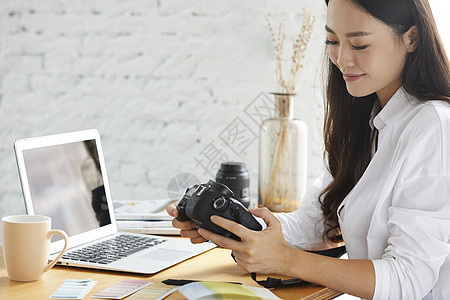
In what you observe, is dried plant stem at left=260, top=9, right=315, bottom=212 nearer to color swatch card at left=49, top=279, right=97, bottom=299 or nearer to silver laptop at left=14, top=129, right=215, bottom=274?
silver laptop at left=14, top=129, right=215, bottom=274

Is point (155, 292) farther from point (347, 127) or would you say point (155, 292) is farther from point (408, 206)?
point (347, 127)

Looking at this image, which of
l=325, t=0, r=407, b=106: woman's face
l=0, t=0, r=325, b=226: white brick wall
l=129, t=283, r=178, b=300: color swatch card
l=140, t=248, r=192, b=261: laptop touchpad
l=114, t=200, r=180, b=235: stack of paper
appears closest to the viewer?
l=129, t=283, r=178, b=300: color swatch card

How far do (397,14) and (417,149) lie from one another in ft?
0.84

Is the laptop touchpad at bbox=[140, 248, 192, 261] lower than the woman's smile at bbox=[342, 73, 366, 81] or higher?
lower

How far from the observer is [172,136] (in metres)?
2.21

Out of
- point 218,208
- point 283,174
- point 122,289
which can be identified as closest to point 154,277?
point 122,289

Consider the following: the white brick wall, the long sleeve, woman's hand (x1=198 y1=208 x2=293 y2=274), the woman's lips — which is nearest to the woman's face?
the woman's lips

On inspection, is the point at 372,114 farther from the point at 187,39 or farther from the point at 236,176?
the point at 187,39

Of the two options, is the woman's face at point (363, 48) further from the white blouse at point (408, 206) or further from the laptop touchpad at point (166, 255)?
the laptop touchpad at point (166, 255)

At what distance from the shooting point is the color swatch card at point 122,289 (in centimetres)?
101

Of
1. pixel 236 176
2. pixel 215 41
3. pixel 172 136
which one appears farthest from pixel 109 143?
pixel 236 176

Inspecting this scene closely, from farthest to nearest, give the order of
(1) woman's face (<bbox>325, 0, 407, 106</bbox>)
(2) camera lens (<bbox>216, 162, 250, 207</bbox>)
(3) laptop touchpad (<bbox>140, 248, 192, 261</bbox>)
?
(2) camera lens (<bbox>216, 162, 250, 207</bbox>)
(3) laptop touchpad (<bbox>140, 248, 192, 261</bbox>)
(1) woman's face (<bbox>325, 0, 407, 106</bbox>)

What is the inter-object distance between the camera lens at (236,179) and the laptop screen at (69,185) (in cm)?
39

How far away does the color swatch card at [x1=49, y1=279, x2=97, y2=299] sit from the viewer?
3.29 feet
